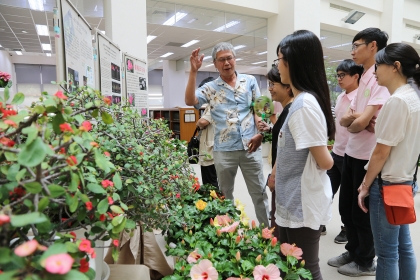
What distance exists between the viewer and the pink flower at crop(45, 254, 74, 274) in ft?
1.08

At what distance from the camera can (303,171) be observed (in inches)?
48.3

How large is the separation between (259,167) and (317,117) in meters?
1.18

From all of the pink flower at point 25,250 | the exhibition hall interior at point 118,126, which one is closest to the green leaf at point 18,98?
the exhibition hall interior at point 118,126

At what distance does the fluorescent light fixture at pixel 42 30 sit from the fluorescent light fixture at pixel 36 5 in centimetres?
137

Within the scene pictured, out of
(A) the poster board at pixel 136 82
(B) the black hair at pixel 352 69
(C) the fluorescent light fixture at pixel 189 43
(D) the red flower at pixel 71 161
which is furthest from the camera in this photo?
(C) the fluorescent light fixture at pixel 189 43

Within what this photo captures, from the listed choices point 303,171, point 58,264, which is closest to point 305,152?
point 303,171

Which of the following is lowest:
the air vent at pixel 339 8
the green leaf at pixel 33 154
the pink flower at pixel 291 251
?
the pink flower at pixel 291 251

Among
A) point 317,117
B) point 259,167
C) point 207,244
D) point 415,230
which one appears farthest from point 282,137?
point 415,230

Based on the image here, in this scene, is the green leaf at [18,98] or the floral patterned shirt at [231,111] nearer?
the green leaf at [18,98]

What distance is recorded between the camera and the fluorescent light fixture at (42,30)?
7.43 m

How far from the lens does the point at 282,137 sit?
51.2 inches

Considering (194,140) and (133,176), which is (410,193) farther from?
(194,140)

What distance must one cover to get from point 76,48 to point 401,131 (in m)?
1.58

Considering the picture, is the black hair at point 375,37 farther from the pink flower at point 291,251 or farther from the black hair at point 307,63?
the pink flower at point 291,251
